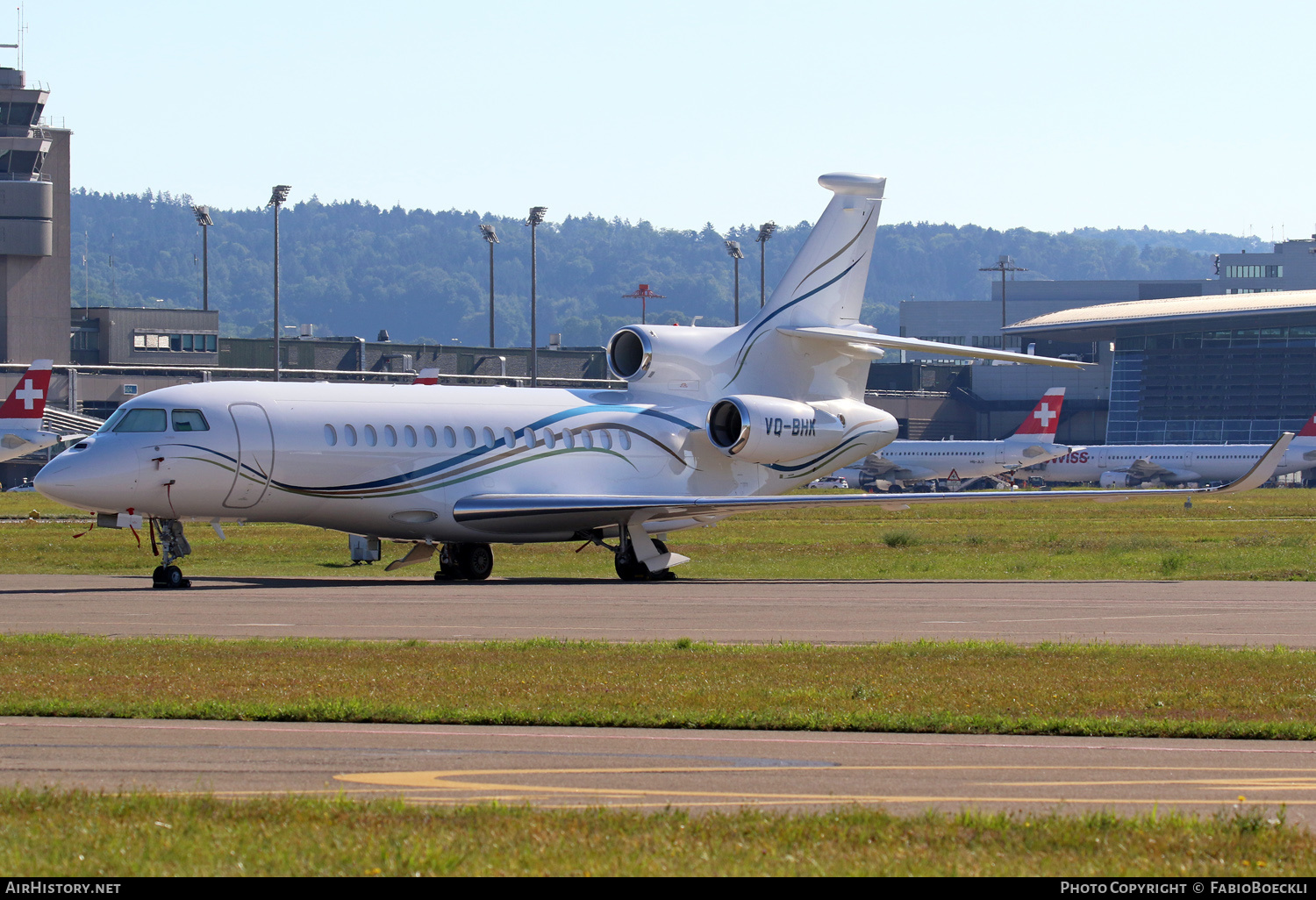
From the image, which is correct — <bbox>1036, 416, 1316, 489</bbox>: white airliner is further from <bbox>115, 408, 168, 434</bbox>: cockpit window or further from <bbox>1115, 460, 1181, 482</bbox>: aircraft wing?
<bbox>115, 408, 168, 434</bbox>: cockpit window

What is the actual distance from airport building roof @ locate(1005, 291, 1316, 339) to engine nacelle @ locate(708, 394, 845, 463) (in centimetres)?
11152

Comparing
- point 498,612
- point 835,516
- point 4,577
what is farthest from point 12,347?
point 498,612

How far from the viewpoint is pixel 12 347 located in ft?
302

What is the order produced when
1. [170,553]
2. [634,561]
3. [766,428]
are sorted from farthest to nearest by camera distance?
[766,428]
[634,561]
[170,553]

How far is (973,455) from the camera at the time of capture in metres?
95.6

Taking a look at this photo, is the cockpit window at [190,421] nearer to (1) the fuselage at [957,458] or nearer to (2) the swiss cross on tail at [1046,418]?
(1) the fuselage at [957,458]

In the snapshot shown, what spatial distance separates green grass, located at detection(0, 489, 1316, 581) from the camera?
33.8 m

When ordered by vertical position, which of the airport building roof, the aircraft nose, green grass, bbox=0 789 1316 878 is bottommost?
green grass, bbox=0 789 1316 878

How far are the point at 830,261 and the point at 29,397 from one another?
4635cm

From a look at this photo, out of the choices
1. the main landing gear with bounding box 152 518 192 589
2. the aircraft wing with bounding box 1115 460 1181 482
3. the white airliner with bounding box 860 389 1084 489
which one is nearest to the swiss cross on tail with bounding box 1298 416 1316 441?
the aircraft wing with bounding box 1115 460 1181 482

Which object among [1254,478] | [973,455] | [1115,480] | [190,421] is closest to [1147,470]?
[1115,480]

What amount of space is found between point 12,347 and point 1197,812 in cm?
9380

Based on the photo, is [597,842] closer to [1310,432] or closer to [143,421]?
[143,421]

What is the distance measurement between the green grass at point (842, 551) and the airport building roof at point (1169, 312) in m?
85.9
